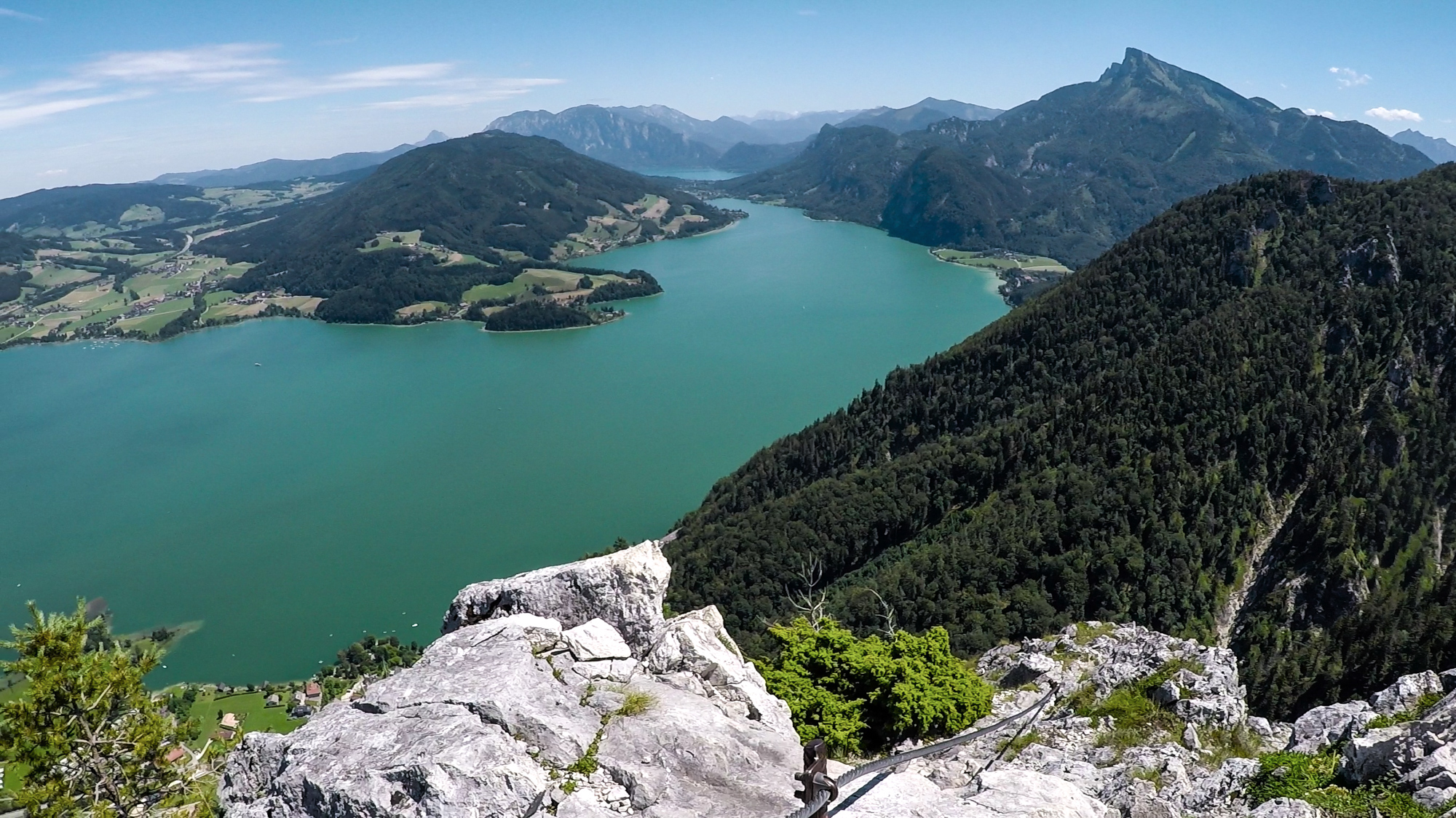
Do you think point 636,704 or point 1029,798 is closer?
point 1029,798

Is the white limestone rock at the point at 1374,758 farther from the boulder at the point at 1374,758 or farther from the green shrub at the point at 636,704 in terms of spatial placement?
the green shrub at the point at 636,704

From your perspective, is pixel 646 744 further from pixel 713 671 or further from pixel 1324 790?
pixel 1324 790

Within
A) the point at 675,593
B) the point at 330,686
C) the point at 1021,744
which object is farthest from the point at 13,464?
the point at 1021,744

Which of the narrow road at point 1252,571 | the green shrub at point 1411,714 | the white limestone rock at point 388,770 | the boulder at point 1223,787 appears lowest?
the narrow road at point 1252,571

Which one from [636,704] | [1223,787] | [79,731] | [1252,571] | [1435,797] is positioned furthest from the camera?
Result: [1252,571]

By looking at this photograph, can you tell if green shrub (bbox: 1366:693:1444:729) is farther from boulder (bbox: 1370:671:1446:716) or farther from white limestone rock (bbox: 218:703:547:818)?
white limestone rock (bbox: 218:703:547:818)

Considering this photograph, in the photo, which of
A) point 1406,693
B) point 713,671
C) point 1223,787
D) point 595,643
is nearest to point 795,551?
point 1406,693

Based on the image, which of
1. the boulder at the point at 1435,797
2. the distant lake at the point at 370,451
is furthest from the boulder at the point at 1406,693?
the distant lake at the point at 370,451

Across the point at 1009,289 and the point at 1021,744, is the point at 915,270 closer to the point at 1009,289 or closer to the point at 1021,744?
the point at 1009,289
